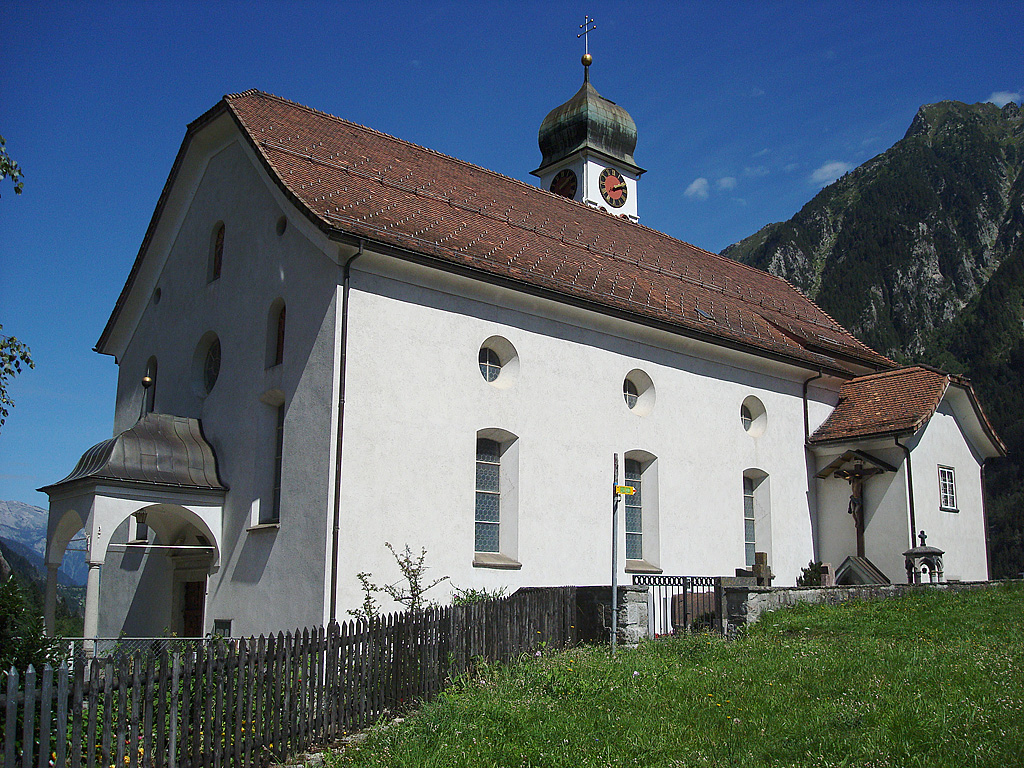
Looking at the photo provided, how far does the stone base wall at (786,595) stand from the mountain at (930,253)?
1999 inches

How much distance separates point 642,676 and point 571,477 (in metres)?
6.63

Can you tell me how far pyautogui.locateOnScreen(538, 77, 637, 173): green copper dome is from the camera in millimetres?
30141

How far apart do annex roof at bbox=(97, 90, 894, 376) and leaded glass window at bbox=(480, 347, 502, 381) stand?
1273 millimetres

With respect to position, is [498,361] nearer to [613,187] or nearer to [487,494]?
[487,494]

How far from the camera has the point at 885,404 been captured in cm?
2177

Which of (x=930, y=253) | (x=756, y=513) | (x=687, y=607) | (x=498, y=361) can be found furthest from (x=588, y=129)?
(x=930, y=253)

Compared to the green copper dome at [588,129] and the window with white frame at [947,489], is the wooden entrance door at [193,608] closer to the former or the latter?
the window with white frame at [947,489]

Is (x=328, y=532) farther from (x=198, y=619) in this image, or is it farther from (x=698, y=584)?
(x=698, y=584)

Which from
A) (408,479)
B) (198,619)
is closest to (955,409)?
(408,479)

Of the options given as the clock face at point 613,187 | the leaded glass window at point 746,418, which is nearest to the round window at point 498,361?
the leaded glass window at point 746,418

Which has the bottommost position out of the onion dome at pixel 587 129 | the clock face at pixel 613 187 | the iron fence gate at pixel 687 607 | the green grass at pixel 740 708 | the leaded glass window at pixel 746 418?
the green grass at pixel 740 708

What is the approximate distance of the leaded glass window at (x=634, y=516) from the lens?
17.9 meters

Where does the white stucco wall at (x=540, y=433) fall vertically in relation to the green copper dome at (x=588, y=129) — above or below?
below

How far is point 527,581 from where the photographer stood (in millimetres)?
15391
